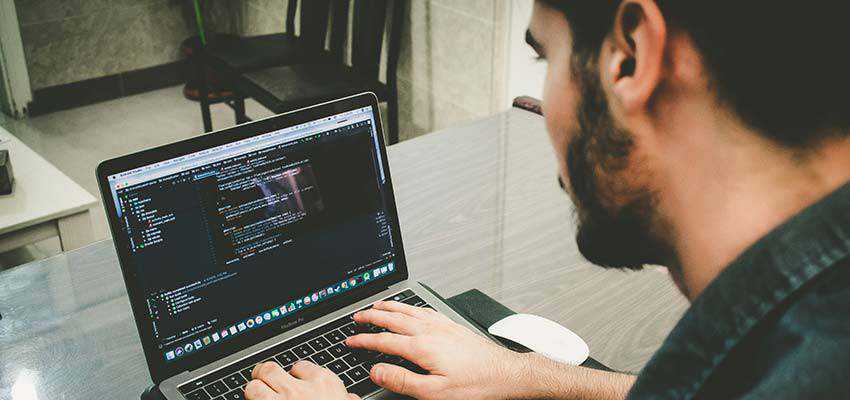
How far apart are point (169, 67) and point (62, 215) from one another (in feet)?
8.78

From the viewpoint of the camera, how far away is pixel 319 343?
1.04 m

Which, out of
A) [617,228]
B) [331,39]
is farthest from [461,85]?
[617,228]

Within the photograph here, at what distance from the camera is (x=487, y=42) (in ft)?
9.46

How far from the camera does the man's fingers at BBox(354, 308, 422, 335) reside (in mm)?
993

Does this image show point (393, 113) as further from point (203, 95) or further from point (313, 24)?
point (203, 95)

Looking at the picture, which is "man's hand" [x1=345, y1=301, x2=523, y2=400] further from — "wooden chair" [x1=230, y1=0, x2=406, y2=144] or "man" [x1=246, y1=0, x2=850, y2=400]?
"wooden chair" [x1=230, y1=0, x2=406, y2=144]

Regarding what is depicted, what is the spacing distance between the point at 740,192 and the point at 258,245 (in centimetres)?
63

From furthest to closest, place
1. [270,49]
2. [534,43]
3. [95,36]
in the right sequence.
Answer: [95,36], [270,49], [534,43]

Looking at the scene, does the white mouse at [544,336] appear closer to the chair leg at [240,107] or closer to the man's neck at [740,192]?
the man's neck at [740,192]

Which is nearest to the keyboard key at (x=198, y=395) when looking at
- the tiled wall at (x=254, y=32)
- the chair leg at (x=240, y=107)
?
the tiled wall at (x=254, y=32)

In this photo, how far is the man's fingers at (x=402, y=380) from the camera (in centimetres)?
93

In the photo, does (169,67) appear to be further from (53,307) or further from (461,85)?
(53,307)

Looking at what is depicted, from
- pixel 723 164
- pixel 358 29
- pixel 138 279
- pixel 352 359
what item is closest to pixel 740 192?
pixel 723 164

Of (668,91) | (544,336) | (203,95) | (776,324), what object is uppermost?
(668,91)
